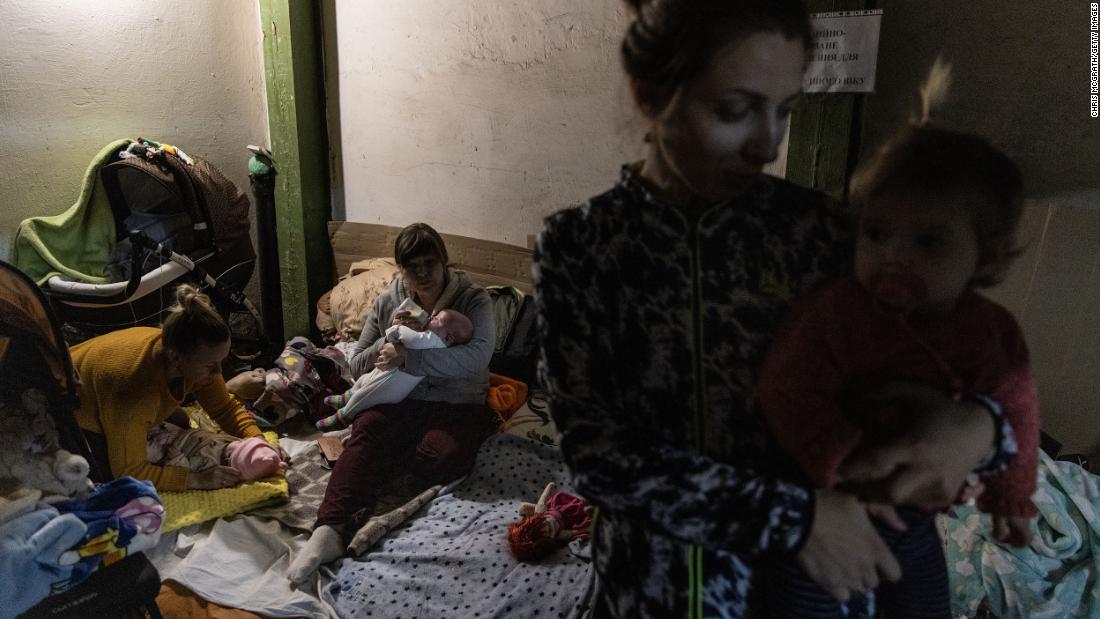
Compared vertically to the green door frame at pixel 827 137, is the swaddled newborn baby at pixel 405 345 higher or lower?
lower

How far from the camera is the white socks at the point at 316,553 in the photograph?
192cm

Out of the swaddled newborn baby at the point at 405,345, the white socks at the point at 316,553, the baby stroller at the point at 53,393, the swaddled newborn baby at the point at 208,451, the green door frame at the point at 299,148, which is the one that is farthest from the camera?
the green door frame at the point at 299,148

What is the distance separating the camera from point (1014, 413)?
533mm

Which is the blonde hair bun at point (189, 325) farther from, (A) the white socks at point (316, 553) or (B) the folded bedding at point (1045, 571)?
(B) the folded bedding at point (1045, 571)

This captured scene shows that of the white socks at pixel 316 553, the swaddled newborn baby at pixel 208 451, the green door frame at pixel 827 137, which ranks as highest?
the green door frame at pixel 827 137

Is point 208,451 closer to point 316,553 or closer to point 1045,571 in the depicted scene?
point 316,553

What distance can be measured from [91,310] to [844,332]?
2993 mm

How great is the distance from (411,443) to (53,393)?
106 cm

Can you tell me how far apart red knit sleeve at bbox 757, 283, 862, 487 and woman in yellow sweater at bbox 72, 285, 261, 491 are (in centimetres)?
188

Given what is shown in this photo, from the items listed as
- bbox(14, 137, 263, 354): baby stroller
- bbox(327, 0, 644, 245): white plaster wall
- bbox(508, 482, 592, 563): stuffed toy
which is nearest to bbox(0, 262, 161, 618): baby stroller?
bbox(508, 482, 592, 563): stuffed toy

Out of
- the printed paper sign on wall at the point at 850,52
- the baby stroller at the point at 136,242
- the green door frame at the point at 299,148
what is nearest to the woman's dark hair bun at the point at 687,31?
the printed paper sign on wall at the point at 850,52

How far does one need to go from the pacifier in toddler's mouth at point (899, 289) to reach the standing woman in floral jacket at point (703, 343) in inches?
1.3

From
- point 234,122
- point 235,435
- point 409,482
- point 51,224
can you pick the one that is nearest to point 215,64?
point 234,122

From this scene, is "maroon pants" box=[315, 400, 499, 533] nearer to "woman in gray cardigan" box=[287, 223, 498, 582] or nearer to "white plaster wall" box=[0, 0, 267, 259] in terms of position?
"woman in gray cardigan" box=[287, 223, 498, 582]
